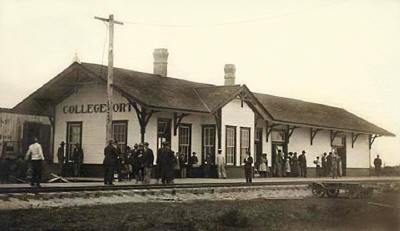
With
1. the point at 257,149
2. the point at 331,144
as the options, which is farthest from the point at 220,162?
the point at 331,144

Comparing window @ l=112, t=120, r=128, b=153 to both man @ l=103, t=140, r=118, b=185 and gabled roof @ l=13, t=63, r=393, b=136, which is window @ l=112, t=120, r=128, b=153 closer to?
gabled roof @ l=13, t=63, r=393, b=136

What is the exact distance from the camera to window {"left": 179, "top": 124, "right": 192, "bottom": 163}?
2277 cm

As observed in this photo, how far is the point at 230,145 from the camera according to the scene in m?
24.2

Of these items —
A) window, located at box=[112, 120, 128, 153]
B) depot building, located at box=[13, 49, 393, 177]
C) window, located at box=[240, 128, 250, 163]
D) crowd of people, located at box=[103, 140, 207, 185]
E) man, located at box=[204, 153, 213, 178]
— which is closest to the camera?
crowd of people, located at box=[103, 140, 207, 185]

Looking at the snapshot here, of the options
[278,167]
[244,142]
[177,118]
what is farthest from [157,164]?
[278,167]

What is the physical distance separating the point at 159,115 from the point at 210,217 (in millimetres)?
10413

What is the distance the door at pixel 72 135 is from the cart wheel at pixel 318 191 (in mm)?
9236

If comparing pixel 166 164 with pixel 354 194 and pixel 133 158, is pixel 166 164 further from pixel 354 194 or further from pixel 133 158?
pixel 354 194

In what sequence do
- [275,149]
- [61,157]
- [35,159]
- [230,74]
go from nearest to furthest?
[35,159], [61,157], [275,149], [230,74]

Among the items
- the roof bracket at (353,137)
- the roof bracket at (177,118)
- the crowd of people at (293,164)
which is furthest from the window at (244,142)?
the roof bracket at (353,137)

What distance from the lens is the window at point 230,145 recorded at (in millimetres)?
24031

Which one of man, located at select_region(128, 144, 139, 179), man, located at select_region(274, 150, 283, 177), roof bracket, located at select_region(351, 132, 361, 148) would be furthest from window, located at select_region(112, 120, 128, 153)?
roof bracket, located at select_region(351, 132, 361, 148)

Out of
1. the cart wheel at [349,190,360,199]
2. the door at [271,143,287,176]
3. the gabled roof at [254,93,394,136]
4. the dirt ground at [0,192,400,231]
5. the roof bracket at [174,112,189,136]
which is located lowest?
the dirt ground at [0,192,400,231]

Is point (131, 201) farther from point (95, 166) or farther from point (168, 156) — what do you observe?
point (95, 166)
